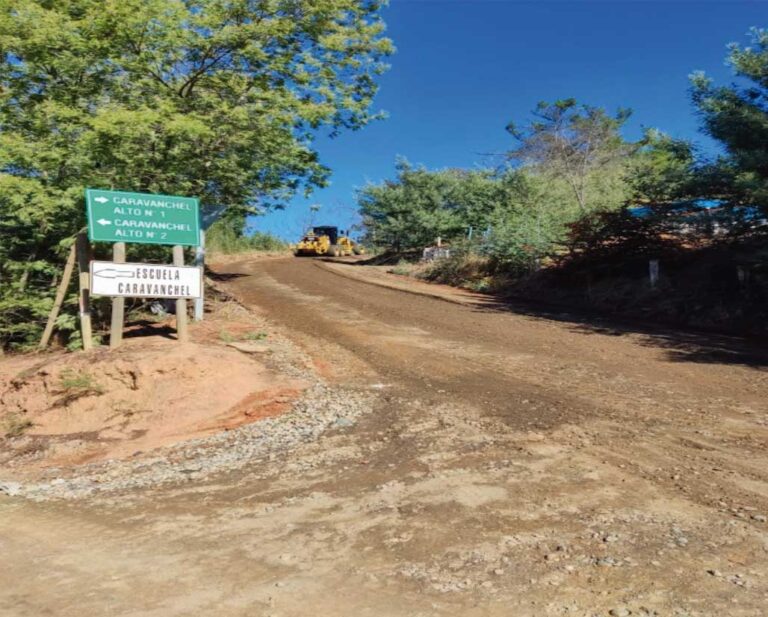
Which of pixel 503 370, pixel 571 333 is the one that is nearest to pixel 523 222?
pixel 571 333

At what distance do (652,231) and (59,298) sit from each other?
14.9 metres

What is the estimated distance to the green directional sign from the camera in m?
9.05

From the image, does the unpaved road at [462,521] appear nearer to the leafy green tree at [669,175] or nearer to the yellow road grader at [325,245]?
the leafy green tree at [669,175]

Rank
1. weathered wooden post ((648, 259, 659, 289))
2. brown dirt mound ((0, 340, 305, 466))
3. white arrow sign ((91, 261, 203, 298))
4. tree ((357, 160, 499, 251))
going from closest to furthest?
brown dirt mound ((0, 340, 305, 466))
white arrow sign ((91, 261, 203, 298))
weathered wooden post ((648, 259, 659, 289))
tree ((357, 160, 499, 251))

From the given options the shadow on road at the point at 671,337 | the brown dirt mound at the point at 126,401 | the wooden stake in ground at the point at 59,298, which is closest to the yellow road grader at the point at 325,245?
the shadow on road at the point at 671,337

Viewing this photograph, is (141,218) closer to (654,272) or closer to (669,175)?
(669,175)

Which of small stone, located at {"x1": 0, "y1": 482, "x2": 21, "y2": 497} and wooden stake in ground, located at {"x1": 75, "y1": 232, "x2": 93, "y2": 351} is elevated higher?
wooden stake in ground, located at {"x1": 75, "y1": 232, "x2": 93, "y2": 351}

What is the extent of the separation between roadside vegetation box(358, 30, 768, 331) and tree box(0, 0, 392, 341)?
29.4 ft

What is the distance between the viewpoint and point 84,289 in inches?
377

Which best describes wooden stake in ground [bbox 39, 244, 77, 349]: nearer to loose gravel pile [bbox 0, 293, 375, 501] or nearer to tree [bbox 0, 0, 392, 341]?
tree [bbox 0, 0, 392, 341]

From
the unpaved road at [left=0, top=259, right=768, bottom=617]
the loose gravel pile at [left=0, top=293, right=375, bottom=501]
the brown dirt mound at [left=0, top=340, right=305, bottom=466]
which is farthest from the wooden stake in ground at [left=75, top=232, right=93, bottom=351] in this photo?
the unpaved road at [left=0, top=259, right=768, bottom=617]

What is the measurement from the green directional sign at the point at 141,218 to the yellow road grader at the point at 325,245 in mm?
36554

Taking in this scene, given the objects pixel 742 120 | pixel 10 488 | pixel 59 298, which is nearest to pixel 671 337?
pixel 742 120

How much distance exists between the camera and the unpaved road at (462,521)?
3.43 metres
